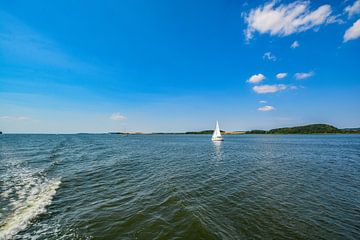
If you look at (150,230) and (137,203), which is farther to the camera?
(137,203)

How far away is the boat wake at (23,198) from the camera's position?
8039 millimetres

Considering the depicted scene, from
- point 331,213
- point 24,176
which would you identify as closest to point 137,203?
point 331,213

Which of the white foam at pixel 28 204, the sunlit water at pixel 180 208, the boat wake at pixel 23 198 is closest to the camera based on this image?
the sunlit water at pixel 180 208

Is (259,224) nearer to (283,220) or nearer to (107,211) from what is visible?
(283,220)

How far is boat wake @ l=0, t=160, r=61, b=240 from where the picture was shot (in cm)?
804

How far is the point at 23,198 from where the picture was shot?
11.6m

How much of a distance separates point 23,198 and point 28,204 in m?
1.64

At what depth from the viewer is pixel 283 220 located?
8.48m

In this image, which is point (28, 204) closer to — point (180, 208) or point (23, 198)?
point (23, 198)

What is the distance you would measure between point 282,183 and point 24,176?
24667 mm

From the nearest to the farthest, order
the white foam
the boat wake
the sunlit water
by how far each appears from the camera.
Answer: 1. the sunlit water
2. the white foam
3. the boat wake

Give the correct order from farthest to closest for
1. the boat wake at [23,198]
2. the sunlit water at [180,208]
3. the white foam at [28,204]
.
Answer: the boat wake at [23,198] → the white foam at [28,204] → the sunlit water at [180,208]

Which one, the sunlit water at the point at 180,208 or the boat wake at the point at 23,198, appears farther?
the boat wake at the point at 23,198

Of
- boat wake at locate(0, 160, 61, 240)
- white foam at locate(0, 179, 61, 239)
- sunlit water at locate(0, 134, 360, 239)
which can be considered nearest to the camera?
sunlit water at locate(0, 134, 360, 239)
